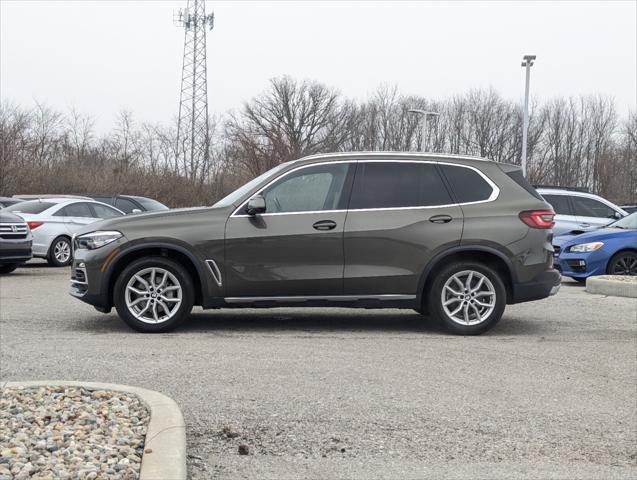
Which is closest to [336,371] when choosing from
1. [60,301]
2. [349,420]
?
[349,420]

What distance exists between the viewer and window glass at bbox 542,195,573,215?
61.8 feet

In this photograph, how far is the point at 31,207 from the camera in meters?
19.4

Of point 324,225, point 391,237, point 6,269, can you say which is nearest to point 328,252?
point 324,225

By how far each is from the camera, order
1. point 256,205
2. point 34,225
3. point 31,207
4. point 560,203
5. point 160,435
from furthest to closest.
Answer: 1. point 31,207
2. point 34,225
3. point 560,203
4. point 256,205
5. point 160,435

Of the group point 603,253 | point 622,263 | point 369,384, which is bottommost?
point 369,384

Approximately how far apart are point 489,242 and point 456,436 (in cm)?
383

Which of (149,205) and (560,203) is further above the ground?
(560,203)

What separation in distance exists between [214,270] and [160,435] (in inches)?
167

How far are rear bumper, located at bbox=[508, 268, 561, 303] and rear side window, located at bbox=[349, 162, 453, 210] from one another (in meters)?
1.14

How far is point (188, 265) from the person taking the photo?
28.7 ft

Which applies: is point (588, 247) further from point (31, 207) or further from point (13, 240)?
point (31, 207)

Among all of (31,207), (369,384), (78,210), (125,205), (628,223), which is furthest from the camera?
(125,205)

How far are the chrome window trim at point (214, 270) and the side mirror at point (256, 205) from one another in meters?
0.62

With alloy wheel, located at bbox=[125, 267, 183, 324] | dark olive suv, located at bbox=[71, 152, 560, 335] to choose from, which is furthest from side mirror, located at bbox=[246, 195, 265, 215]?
alloy wheel, located at bbox=[125, 267, 183, 324]
